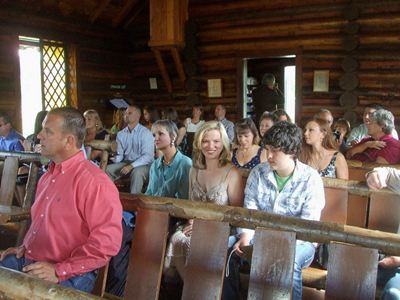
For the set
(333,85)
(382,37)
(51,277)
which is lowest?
(51,277)

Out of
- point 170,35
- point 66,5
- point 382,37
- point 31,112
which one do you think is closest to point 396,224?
point 382,37

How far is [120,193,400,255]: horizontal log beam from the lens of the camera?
1.43m

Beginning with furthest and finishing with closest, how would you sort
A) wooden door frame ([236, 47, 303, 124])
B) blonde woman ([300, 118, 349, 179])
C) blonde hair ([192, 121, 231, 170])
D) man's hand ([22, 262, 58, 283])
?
wooden door frame ([236, 47, 303, 124]) < blonde woman ([300, 118, 349, 179]) < blonde hair ([192, 121, 231, 170]) < man's hand ([22, 262, 58, 283])

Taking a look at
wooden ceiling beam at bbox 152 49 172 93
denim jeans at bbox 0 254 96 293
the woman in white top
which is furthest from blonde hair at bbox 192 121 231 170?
wooden ceiling beam at bbox 152 49 172 93

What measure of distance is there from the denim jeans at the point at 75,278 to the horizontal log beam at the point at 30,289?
1.65ft

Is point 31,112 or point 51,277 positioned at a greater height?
point 31,112

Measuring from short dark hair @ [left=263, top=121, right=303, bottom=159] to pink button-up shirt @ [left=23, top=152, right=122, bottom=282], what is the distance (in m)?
0.96

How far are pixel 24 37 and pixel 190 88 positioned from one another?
11.4ft

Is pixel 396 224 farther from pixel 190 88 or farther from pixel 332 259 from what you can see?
pixel 190 88

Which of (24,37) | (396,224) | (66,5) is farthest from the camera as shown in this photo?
(66,5)

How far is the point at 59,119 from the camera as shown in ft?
6.47

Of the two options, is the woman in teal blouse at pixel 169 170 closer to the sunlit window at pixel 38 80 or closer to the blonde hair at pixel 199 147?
the blonde hair at pixel 199 147

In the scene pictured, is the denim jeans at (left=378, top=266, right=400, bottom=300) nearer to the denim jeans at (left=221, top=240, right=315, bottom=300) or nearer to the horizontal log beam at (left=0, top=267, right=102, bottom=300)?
the denim jeans at (left=221, top=240, right=315, bottom=300)

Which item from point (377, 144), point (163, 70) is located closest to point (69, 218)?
point (377, 144)
